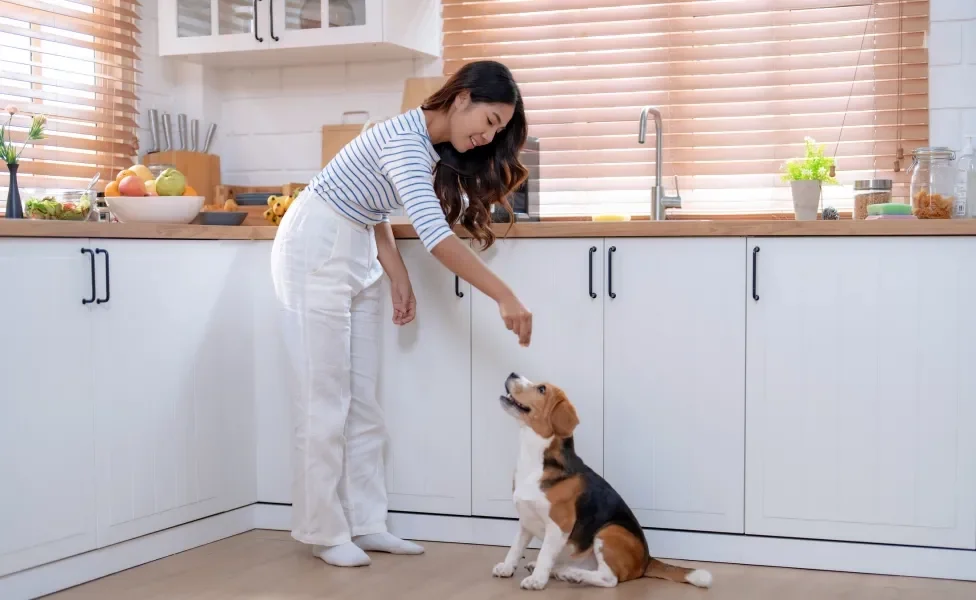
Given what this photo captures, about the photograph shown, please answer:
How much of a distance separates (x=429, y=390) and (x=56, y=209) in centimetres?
113

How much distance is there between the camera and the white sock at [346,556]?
2.84 meters

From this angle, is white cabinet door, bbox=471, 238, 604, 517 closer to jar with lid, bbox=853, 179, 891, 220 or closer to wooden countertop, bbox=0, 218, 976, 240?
wooden countertop, bbox=0, 218, 976, 240

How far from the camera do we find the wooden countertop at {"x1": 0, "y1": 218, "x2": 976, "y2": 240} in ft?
8.58

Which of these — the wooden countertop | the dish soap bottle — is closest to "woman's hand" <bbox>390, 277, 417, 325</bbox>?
the wooden countertop

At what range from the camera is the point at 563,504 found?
261 cm

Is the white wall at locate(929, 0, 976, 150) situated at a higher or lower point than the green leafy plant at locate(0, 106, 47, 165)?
higher

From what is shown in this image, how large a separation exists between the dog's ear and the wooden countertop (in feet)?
1.77

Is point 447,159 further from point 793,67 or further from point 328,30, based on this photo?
point 793,67

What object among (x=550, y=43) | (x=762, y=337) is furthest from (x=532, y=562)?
(x=550, y=43)

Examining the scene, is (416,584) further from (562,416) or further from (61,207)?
(61,207)

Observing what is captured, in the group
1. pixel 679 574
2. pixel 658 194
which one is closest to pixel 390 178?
pixel 658 194

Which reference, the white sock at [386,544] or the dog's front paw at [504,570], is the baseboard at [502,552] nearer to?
the white sock at [386,544]

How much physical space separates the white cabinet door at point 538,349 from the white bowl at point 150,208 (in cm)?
90

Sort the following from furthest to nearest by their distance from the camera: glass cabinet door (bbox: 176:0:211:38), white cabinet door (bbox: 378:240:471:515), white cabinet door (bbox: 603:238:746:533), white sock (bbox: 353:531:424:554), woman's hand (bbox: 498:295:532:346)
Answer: glass cabinet door (bbox: 176:0:211:38)
white cabinet door (bbox: 378:240:471:515)
white sock (bbox: 353:531:424:554)
white cabinet door (bbox: 603:238:746:533)
woman's hand (bbox: 498:295:532:346)
